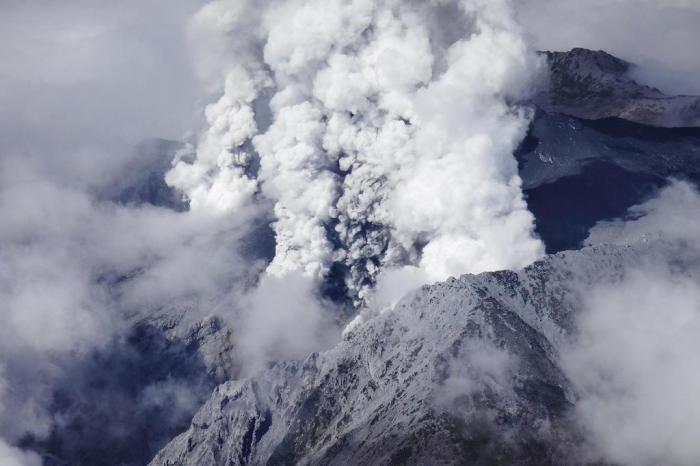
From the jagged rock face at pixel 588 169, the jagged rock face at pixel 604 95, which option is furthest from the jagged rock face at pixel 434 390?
the jagged rock face at pixel 604 95

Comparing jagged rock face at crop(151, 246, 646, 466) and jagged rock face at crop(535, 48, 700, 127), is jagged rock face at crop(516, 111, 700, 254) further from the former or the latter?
jagged rock face at crop(151, 246, 646, 466)

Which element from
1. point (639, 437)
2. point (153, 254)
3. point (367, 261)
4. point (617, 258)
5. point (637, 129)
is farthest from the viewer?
point (153, 254)

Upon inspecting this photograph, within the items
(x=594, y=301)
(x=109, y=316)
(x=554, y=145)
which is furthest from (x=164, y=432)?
(x=554, y=145)

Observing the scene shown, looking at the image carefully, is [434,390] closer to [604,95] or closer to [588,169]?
[588,169]

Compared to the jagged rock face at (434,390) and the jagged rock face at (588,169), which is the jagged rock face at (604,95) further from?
the jagged rock face at (434,390)

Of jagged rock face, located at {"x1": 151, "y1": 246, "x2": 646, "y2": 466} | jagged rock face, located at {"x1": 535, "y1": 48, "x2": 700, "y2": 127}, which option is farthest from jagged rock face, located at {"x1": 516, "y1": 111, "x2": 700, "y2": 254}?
jagged rock face, located at {"x1": 151, "y1": 246, "x2": 646, "y2": 466}

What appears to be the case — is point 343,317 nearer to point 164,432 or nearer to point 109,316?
point 164,432

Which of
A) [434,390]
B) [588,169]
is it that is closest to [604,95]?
[588,169]
